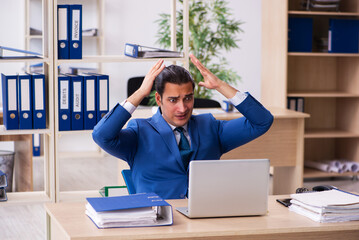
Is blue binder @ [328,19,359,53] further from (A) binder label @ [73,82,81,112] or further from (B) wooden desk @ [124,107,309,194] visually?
(A) binder label @ [73,82,81,112]

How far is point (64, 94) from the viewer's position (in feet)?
11.4

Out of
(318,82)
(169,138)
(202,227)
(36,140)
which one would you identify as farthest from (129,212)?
(36,140)

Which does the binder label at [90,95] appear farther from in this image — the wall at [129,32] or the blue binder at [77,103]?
the wall at [129,32]

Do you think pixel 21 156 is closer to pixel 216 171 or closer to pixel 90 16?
pixel 90 16

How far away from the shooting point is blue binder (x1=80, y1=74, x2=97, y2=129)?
3502 millimetres

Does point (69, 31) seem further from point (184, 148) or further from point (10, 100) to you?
point (184, 148)

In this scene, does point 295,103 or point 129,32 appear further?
point 129,32

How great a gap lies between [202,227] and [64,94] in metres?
1.79

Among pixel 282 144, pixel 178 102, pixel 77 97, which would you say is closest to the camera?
pixel 178 102

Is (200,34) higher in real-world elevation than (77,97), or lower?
higher

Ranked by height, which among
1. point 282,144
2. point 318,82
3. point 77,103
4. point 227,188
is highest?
point 318,82

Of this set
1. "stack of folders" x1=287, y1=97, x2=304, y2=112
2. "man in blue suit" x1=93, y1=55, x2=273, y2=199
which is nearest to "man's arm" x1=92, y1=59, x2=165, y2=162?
"man in blue suit" x1=93, y1=55, x2=273, y2=199

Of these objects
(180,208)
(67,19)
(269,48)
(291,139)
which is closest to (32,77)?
(67,19)

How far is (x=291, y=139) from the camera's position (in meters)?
4.48
